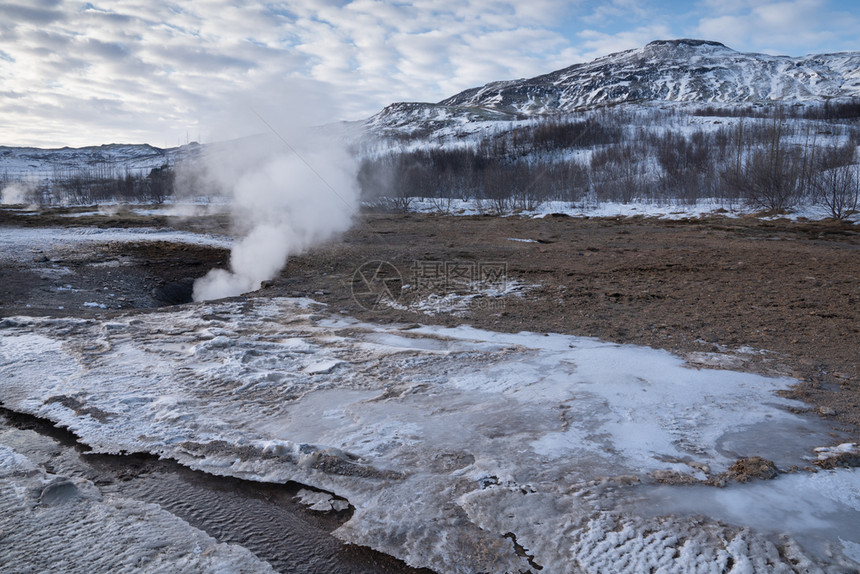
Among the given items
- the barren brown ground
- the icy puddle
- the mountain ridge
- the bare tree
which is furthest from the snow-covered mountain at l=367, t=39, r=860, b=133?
the icy puddle

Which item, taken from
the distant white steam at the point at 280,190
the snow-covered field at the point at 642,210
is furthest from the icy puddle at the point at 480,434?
the snow-covered field at the point at 642,210

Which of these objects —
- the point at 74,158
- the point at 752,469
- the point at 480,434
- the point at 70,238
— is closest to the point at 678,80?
the point at 70,238

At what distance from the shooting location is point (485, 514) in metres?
2.89

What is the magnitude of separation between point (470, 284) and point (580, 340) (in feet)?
12.0

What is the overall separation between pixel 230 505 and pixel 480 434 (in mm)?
1839

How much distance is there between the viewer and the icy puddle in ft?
8.75

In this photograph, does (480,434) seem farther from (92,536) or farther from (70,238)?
(70,238)

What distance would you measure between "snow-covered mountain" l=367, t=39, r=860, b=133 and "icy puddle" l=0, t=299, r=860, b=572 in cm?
10151

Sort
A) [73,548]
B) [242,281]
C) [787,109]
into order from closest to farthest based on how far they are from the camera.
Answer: [73,548], [242,281], [787,109]

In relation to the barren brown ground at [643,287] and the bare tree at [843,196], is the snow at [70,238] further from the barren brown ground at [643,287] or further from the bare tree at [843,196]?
the bare tree at [843,196]

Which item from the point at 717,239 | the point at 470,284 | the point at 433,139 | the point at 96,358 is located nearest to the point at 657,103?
the point at 433,139

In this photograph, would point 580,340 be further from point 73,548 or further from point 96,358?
point 96,358

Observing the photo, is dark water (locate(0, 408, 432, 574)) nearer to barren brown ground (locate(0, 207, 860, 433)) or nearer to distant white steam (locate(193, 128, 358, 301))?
barren brown ground (locate(0, 207, 860, 433))

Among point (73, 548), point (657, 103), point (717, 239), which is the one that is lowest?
point (73, 548)
